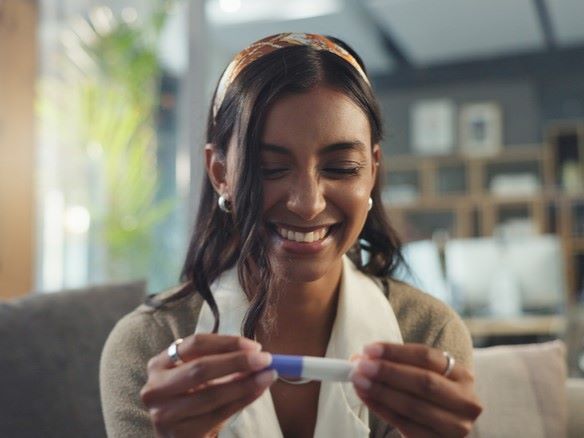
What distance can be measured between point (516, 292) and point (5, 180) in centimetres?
221

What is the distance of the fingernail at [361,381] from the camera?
0.70m

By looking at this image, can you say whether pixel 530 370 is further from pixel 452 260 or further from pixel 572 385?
pixel 452 260

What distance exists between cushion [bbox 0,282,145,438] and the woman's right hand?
0.53m

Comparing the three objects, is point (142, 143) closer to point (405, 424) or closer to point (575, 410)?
point (575, 410)

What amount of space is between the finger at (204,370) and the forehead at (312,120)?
315 millimetres

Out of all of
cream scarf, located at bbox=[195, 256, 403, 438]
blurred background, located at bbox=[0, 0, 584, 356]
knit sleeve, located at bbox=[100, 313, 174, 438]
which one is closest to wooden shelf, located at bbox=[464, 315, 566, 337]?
blurred background, located at bbox=[0, 0, 584, 356]

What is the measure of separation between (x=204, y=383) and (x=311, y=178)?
31cm

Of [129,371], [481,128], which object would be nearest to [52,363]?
[129,371]

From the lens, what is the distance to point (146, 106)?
9.86 ft

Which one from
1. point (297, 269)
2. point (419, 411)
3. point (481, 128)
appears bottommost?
point (419, 411)

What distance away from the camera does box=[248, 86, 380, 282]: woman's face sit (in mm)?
897

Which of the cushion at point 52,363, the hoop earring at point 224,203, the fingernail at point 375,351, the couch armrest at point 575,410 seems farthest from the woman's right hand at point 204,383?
the couch armrest at point 575,410

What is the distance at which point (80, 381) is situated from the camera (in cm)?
126

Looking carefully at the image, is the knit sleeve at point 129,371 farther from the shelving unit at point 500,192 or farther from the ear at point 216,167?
the shelving unit at point 500,192
